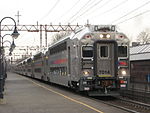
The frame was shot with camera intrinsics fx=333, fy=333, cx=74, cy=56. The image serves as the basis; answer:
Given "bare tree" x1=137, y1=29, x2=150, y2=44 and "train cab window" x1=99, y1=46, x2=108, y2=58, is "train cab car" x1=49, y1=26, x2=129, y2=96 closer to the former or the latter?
"train cab window" x1=99, y1=46, x2=108, y2=58

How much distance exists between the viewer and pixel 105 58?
1781 centimetres

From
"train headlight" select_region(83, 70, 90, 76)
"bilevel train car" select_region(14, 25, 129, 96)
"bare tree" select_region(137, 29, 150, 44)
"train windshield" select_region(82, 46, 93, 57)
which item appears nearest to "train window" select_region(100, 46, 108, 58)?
"bilevel train car" select_region(14, 25, 129, 96)

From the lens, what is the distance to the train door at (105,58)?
17688 millimetres

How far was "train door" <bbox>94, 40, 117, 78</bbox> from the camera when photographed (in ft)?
58.0

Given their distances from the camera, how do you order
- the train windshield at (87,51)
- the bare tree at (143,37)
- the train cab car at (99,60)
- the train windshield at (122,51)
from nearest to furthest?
the train cab car at (99,60) → the train windshield at (87,51) → the train windshield at (122,51) → the bare tree at (143,37)

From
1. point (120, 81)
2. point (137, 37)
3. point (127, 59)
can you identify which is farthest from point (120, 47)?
point (137, 37)

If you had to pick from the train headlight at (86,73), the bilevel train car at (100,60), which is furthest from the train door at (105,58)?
the train headlight at (86,73)

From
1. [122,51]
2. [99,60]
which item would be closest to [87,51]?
[99,60]

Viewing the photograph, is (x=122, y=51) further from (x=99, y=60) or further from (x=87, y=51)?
(x=87, y=51)

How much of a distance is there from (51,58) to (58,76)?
452cm

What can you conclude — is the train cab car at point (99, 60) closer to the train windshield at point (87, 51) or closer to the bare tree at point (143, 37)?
the train windshield at point (87, 51)

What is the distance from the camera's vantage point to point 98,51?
58.6ft

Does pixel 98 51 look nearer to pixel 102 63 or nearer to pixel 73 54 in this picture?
pixel 102 63

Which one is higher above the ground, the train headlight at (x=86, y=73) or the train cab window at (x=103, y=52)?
the train cab window at (x=103, y=52)
